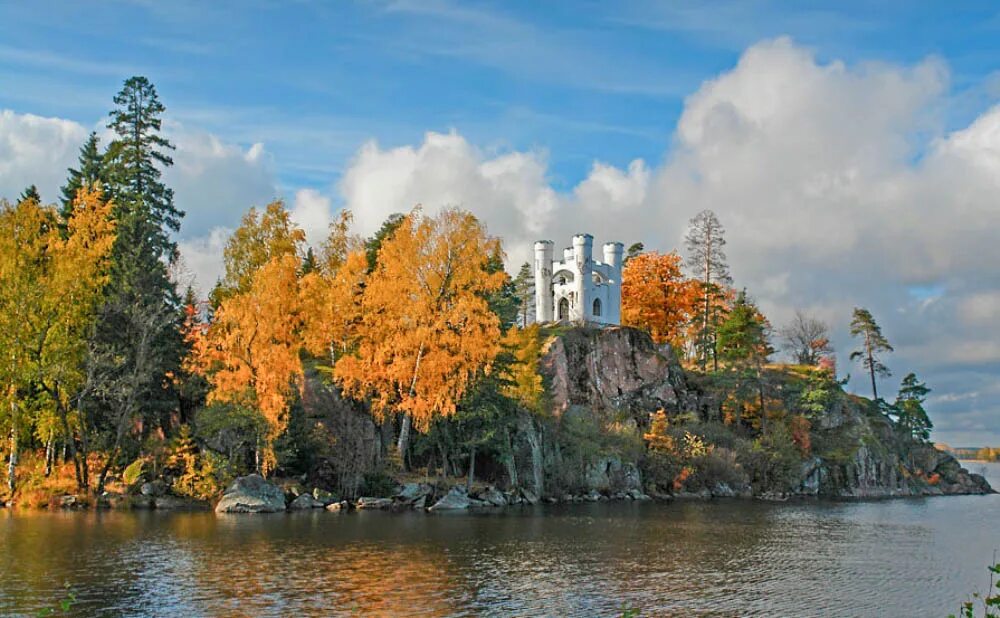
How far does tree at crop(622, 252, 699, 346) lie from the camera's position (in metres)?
87.2

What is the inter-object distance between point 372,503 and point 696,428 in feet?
107

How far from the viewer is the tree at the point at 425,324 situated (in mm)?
47781

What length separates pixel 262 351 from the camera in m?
45.2

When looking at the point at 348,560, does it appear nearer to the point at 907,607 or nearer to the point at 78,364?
the point at 907,607

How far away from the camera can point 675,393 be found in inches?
2921

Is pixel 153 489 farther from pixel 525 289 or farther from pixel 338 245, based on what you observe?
pixel 525 289

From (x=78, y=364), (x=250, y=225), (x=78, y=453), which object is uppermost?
(x=250, y=225)

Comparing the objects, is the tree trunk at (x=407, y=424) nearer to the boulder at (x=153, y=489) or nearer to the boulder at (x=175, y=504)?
the boulder at (x=175, y=504)

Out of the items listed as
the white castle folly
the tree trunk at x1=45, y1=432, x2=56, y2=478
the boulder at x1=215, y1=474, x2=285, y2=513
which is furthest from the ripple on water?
the white castle folly

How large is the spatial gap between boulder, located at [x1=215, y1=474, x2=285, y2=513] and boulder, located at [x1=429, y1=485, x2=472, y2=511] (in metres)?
7.92

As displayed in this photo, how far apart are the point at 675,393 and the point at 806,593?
49807mm

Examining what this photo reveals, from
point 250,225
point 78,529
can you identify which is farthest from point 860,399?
point 78,529

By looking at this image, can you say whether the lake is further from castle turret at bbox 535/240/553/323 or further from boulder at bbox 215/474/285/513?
castle turret at bbox 535/240/553/323

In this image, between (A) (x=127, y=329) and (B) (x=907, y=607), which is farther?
(A) (x=127, y=329)
